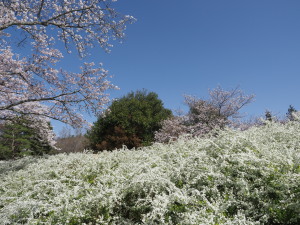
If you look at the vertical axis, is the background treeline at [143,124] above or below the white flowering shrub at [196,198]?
above

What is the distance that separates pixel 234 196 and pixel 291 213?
2.03 ft

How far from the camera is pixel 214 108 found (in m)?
18.4

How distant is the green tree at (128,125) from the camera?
18797mm

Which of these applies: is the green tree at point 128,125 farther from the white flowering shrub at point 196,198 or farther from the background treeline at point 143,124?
the white flowering shrub at point 196,198

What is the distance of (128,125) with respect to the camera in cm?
1909

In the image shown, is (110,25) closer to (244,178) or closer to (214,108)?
(244,178)

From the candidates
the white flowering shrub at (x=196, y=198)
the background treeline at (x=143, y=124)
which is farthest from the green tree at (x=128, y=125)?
the white flowering shrub at (x=196, y=198)

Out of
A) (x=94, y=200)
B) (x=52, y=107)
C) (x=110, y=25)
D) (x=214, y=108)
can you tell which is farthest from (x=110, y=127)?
(x=94, y=200)

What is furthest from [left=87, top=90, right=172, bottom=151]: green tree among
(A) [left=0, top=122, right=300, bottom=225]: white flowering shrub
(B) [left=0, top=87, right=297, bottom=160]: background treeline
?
(A) [left=0, top=122, right=300, bottom=225]: white flowering shrub

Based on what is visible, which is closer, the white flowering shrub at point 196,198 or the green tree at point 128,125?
the white flowering shrub at point 196,198

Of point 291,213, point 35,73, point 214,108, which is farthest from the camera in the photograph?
point 214,108

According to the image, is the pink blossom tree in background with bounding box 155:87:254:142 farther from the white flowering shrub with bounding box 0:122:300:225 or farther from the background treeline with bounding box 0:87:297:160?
the white flowering shrub with bounding box 0:122:300:225

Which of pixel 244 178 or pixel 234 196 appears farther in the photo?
pixel 244 178

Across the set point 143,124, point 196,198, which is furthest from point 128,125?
point 196,198
